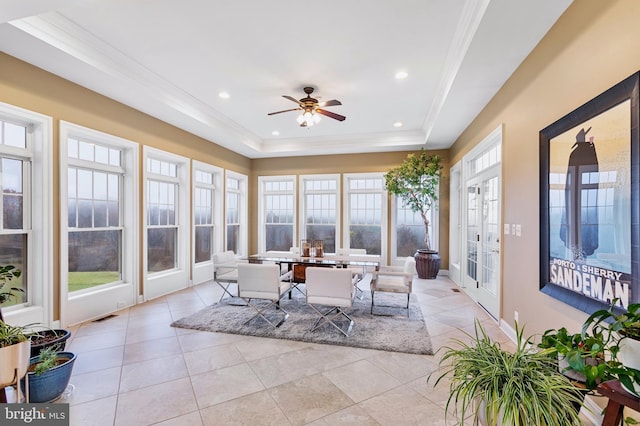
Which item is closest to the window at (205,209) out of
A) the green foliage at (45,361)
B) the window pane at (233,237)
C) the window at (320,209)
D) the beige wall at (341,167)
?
the window pane at (233,237)

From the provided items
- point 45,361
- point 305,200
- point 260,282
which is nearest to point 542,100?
point 260,282

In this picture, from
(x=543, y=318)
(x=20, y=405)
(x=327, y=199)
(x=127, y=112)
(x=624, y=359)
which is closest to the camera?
(x=624, y=359)

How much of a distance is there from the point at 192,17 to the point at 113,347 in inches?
134

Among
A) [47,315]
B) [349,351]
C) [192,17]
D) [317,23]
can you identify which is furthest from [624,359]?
[47,315]

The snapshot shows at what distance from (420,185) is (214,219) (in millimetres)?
4610

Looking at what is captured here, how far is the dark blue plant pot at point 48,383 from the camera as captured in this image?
2027 mm

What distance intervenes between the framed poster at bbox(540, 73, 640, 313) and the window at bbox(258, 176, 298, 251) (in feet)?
20.0

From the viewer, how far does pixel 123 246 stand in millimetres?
4391

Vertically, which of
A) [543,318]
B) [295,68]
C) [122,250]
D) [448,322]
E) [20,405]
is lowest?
[448,322]

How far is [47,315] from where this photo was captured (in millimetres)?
3281

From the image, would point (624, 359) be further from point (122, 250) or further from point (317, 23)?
point (122, 250)

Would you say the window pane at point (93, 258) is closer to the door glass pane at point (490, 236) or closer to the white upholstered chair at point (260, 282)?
the white upholstered chair at point (260, 282)

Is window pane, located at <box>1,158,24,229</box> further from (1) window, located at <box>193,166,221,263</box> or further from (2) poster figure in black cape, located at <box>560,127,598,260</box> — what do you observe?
(2) poster figure in black cape, located at <box>560,127,598,260</box>

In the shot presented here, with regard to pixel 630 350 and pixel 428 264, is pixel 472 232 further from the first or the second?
pixel 630 350
